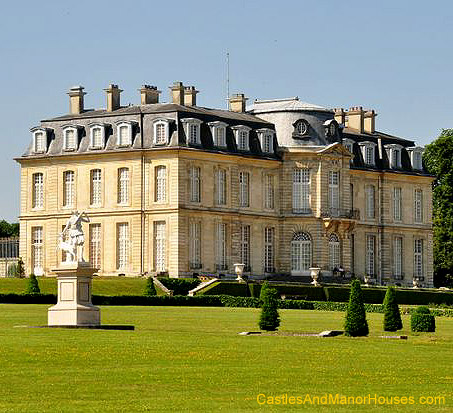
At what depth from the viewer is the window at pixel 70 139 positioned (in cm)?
8831

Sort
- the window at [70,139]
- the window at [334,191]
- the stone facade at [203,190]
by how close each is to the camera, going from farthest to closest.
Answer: the window at [334,191], the window at [70,139], the stone facade at [203,190]

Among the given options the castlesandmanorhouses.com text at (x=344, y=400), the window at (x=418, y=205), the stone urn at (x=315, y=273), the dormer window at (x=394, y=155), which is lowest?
the castlesandmanorhouses.com text at (x=344, y=400)

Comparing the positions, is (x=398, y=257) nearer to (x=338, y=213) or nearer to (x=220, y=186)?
(x=338, y=213)

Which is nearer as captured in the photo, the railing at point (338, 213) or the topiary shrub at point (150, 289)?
the topiary shrub at point (150, 289)

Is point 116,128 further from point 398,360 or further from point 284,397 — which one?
point 284,397

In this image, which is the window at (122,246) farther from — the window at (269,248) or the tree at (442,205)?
the tree at (442,205)

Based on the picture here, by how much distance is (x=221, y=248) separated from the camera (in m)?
88.1

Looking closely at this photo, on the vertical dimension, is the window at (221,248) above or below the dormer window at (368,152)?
below

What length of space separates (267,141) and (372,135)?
10.5 meters

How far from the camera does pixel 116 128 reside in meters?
87.1

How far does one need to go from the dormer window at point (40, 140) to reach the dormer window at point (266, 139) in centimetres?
1163

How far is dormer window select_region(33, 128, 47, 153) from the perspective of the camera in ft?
294

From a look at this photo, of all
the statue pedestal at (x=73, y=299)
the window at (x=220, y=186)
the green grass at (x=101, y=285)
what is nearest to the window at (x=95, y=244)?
the window at (x=220, y=186)

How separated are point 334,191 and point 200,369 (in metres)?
60.1
